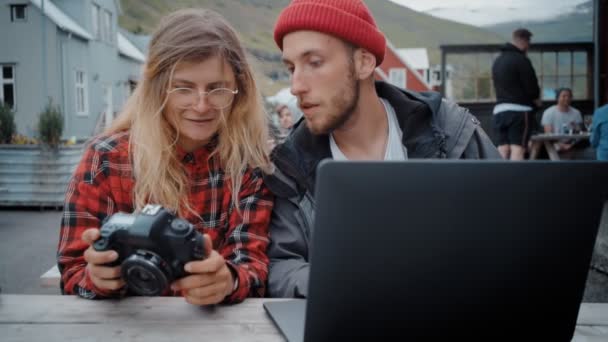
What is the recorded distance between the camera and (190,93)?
1.46 meters

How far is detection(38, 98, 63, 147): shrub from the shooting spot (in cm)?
647

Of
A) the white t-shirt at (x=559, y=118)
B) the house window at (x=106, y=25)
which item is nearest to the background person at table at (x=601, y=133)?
the white t-shirt at (x=559, y=118)

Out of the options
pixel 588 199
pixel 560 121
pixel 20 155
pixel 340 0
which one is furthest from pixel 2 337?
pixel 560 121

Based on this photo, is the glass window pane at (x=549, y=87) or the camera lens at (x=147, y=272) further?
the glass window pane at (x=549, y=87)

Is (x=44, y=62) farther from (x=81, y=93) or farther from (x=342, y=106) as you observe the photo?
(x=342, y=106)

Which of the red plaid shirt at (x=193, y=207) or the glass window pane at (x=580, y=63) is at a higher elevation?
the glass window pane at (x=580, y=63)

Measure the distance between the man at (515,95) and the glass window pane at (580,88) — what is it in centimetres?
392

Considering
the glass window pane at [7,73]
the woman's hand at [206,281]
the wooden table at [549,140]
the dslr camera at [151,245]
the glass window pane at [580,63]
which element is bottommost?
the woman's hand at [206,281]

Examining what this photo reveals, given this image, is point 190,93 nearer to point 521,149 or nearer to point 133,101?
point 133,101

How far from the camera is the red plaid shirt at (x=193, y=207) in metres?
1.28

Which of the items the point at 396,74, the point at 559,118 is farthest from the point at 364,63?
the point at 396,74

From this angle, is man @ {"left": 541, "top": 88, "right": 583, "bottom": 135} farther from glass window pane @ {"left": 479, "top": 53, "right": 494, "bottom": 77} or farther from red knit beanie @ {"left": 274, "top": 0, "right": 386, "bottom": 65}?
red knit beanie @ {"left": 274, "top": 0, "right": 386, "bottom": 65}

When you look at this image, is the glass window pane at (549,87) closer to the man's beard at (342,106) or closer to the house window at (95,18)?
the house window at (95,18)

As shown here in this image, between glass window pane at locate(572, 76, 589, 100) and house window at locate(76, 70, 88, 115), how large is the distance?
7.19 m
